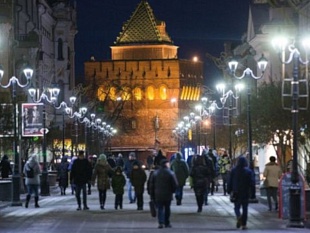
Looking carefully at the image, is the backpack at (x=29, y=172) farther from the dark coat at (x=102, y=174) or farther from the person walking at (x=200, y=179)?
the person walking at (x=200, y=179)

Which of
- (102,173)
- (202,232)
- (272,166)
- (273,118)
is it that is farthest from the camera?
(273,118)

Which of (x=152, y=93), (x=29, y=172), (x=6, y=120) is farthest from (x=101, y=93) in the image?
(x=29, y=172)

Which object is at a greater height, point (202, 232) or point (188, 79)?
point (188, 79)

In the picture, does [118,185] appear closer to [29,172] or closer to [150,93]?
[29,172]

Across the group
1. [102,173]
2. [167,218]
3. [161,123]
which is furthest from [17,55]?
[161,123]

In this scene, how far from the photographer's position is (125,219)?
93.5 ft

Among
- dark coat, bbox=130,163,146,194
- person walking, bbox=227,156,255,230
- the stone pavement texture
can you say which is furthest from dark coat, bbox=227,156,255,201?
dark coat, bbox=130,163,146,194

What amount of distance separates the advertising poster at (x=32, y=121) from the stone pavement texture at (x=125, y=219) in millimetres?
8983

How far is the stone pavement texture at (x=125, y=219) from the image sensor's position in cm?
2506

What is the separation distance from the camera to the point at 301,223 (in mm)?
25469

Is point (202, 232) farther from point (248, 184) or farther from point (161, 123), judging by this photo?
point (161, 123)

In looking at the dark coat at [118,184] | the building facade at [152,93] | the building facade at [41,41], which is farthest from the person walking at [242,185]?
the building facade at [152,93]

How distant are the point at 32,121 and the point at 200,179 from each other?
50.7 ft

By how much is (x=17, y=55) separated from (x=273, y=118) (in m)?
39.5
